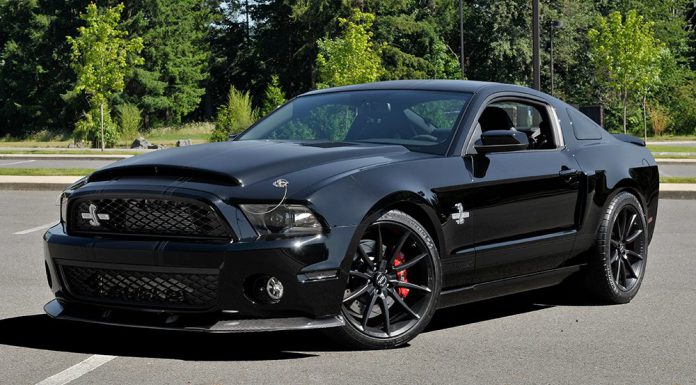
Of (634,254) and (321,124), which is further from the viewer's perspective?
(634,254)

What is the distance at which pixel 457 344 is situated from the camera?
6457 millimetres

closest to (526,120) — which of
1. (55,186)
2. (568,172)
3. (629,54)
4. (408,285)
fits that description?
(568,172)

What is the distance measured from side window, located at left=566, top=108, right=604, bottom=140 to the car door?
209mm

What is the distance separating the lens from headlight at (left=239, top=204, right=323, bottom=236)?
5.75 m

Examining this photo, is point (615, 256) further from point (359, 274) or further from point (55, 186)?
point (55, 186)

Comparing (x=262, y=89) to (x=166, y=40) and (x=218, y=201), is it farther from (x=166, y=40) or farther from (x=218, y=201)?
(x=218, y=201)

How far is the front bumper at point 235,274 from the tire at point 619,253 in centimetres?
261

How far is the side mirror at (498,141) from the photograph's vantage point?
22.5 ft

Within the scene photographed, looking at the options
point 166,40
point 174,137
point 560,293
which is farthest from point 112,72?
point 560,293

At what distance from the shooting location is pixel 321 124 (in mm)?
7426

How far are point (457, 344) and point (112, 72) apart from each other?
41.9 m

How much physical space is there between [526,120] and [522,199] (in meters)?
1.55

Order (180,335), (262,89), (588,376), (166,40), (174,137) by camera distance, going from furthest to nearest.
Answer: (262,89) → (166,40) → (174,137) → (180,335) → (588,376)

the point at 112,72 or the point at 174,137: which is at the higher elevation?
the point at 112,72
